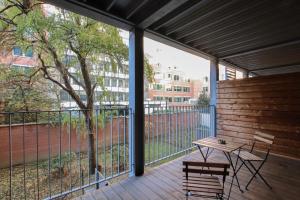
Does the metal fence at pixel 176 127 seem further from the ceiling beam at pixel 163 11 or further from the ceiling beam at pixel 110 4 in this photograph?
the ceiling beam at pixel 110 4

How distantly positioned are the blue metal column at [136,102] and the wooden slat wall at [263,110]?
304 cm

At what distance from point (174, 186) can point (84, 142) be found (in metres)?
6.46

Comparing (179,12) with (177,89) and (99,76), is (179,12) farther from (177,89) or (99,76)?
(177,89)

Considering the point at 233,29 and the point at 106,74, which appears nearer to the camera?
the point at 233,29

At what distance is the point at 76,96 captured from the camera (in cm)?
643

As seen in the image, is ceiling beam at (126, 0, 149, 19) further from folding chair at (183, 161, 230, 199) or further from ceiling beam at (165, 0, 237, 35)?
folding chair at (183, 161, 230, 199)

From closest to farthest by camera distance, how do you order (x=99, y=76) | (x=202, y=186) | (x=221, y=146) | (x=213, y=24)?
(x=202, y=186)
(x=221, y=146)
(x=213, y=24)
(x=99, y=76)

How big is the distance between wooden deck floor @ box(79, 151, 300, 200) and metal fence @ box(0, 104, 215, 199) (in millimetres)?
244

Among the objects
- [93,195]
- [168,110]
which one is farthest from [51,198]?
[168,110]

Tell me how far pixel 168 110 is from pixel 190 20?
188 centimetres

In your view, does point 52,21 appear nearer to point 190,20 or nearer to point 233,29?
point 190,20

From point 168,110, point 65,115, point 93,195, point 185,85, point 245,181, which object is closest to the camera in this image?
point 93,195

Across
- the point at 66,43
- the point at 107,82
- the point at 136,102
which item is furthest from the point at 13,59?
the point at 136,102

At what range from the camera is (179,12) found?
2.71 metres
